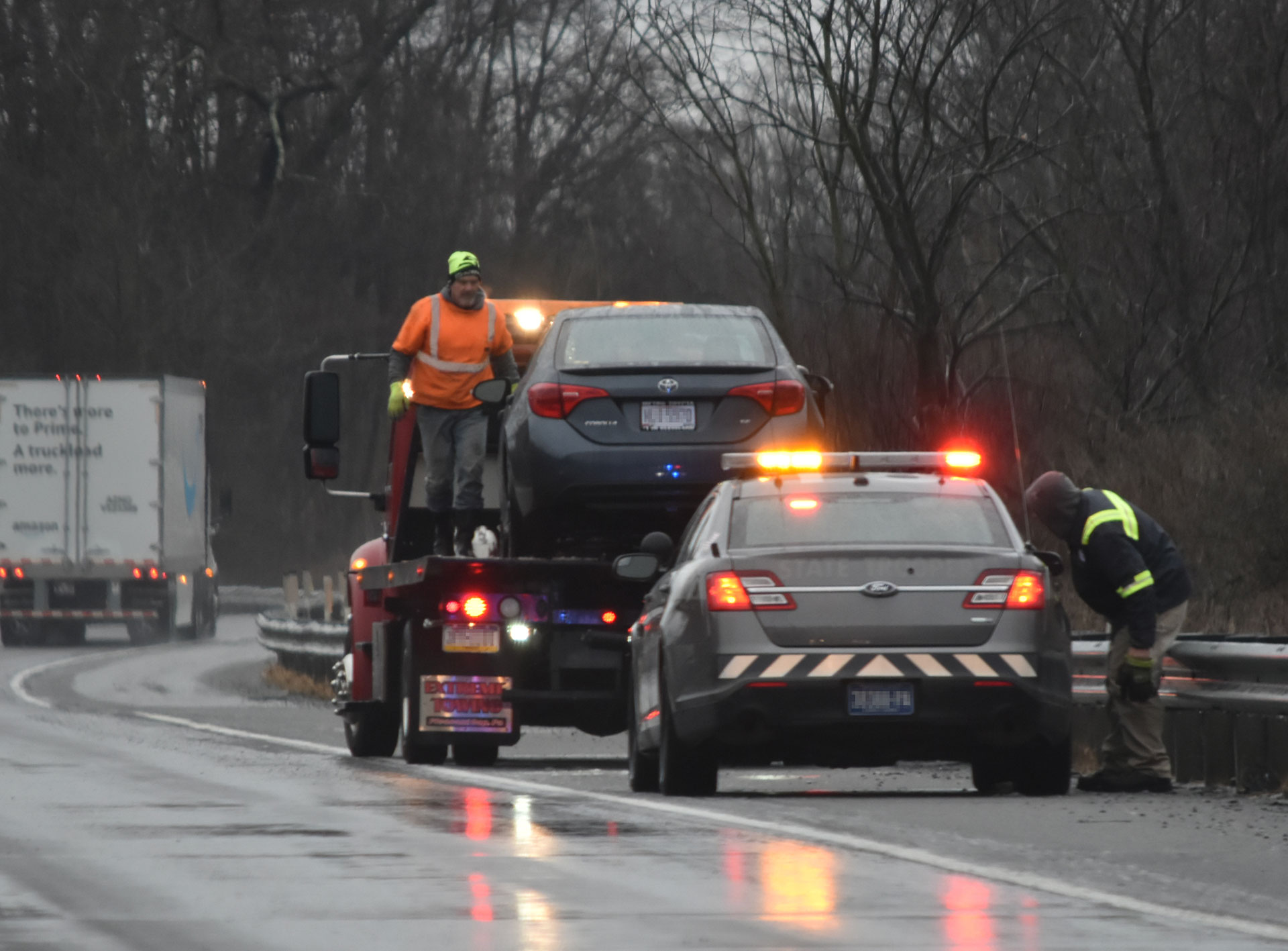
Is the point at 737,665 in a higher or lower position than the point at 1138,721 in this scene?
higher

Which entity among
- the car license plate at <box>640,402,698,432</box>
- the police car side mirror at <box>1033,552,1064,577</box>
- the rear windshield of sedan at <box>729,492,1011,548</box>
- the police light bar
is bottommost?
the police car side mirror at <box>1033,552,1064,577</box>

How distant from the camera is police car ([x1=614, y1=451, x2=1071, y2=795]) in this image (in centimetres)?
1206

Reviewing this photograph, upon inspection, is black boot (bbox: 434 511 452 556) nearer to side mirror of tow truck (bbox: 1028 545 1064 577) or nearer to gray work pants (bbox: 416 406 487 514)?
gray work pants (bbox: 416 406 487 514)

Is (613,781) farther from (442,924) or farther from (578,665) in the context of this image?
(442,924)

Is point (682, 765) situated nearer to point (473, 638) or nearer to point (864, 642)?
point (864, 642)

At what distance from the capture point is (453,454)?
16.0 meters

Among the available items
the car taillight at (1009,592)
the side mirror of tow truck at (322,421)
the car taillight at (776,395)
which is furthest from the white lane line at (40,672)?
the car taillight at (1009,592)

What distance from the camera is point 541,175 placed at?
177 ft

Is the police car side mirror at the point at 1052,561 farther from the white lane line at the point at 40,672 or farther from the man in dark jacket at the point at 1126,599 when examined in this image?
the white lane line at the point at 40,672

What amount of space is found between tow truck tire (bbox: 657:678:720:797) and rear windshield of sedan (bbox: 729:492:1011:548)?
2.85 feet

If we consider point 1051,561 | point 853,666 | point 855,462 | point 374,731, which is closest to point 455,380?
point 374,731

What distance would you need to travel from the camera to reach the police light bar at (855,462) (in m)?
13.0

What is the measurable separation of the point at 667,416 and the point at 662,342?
532 millimetres

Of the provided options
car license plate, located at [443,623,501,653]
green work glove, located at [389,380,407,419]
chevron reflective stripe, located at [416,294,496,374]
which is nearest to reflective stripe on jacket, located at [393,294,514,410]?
chevron reflective stripe, located at [416,294,496,374]
